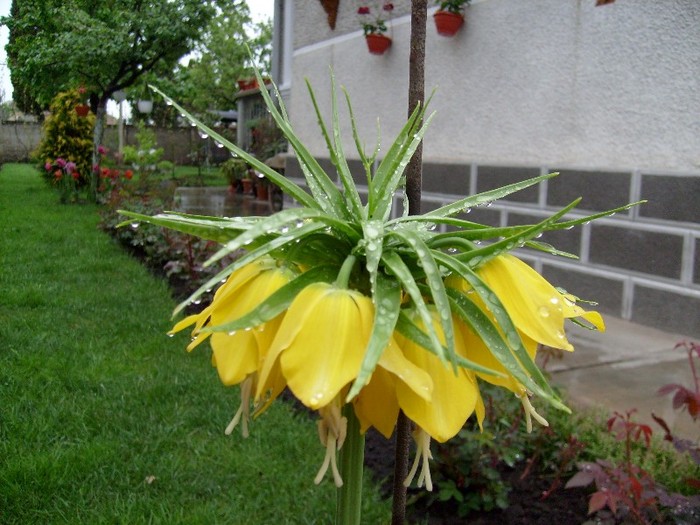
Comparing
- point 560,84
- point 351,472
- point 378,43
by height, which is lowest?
point 351,472

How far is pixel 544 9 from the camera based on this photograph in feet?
15.5

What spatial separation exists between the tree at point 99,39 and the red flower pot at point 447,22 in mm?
7517

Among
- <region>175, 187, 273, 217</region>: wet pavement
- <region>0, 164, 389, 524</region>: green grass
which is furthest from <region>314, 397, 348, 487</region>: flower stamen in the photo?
<region>175, 187, 273, 217</region>: wet pavement

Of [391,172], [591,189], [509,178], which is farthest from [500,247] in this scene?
[509,178]

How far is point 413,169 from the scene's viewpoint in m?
0.99

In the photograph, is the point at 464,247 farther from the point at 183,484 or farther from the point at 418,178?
the point at 183,484

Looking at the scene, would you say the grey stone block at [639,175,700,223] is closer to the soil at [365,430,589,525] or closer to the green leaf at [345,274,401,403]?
A: the soil at [365,430,589,525]

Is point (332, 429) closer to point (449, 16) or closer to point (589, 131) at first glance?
point (589, 131)

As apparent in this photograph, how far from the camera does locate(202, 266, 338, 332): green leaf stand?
0.61m

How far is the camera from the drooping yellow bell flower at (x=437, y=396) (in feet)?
2.04

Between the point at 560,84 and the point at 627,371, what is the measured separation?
6.52 feet

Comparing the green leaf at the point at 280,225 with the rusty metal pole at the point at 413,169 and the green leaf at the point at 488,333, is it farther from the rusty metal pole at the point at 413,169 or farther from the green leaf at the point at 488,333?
the rusty metal pole at the point at 413,169

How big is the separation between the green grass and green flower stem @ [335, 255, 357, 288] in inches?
73.0

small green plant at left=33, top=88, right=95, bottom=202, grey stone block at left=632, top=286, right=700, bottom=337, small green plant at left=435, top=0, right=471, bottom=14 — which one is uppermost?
small green plant at left=435, top=0, right=471, bottom=14
